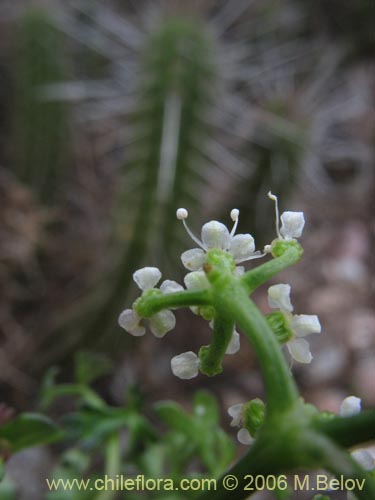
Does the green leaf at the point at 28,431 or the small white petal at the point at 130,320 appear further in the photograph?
the green leaf at the point at 28,431

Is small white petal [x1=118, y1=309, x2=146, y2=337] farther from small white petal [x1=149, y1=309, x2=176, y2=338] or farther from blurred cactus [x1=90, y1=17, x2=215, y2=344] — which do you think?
blurred cactus [x1=90, y1=17, x2=215, y2=344]

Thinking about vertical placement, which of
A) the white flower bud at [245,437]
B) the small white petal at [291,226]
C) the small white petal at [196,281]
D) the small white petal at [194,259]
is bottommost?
the white flower bud at [245,437]

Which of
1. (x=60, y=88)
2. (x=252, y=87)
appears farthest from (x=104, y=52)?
(x=252, y=87)

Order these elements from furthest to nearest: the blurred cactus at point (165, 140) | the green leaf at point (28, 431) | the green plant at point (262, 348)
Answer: the blurred cactus at point (165, 140)
the green leaf at point (28, 431)
the green plant at point (262, 348)

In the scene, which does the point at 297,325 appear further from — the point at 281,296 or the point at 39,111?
the point at 39,111

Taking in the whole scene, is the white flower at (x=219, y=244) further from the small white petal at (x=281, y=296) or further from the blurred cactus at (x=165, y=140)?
the blurred cactus at (x=165, y=140)

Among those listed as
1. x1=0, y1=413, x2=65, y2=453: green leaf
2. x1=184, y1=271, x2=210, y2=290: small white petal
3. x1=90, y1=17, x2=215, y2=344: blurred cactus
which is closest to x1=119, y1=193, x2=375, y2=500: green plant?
x1=184, y1=271, x2=210, y2=290: small white petal

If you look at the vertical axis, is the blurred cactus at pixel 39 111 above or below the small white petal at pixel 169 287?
above

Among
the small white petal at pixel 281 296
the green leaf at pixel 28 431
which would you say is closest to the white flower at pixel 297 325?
the small white petal at pixel 281 296
